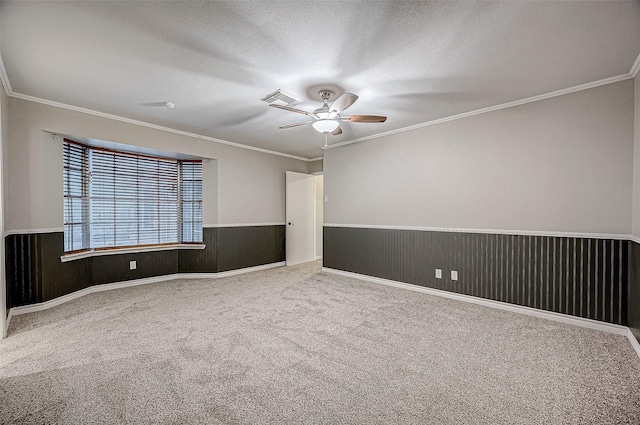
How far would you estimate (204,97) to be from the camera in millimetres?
3227

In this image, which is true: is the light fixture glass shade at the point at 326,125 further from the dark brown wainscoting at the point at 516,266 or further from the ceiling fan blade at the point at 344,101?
the dark brown wainscoting at the point at 516,266

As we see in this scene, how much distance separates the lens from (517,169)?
3.36 metres

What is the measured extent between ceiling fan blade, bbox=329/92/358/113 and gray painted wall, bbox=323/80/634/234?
1922mm

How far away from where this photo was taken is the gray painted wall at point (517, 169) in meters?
2.80

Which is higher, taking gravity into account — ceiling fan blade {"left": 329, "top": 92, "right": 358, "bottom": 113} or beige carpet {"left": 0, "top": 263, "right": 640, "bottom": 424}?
ceiling fan blade {"left": 329, "top": 92, "right": 358, "bottom": 113}

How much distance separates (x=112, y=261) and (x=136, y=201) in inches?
40.8

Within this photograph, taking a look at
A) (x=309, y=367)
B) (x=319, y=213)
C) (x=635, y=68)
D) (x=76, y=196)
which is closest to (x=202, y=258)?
(x=76, y=196)

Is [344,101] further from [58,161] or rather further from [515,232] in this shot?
[58,161]

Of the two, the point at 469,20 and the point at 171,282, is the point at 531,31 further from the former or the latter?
the point at 171,282

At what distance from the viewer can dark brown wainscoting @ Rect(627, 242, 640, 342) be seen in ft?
7.89

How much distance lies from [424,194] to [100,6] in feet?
13.2

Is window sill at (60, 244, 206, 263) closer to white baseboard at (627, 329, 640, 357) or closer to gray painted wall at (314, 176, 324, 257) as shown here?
gray painted wall at (314, 176, 324, 257)

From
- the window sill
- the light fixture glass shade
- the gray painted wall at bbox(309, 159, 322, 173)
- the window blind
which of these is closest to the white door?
the gray painted wall at bbox(309, 159, 322, 173)

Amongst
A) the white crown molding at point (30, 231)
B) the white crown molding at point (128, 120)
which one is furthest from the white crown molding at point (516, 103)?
the white crown molding at point (30, 231)
